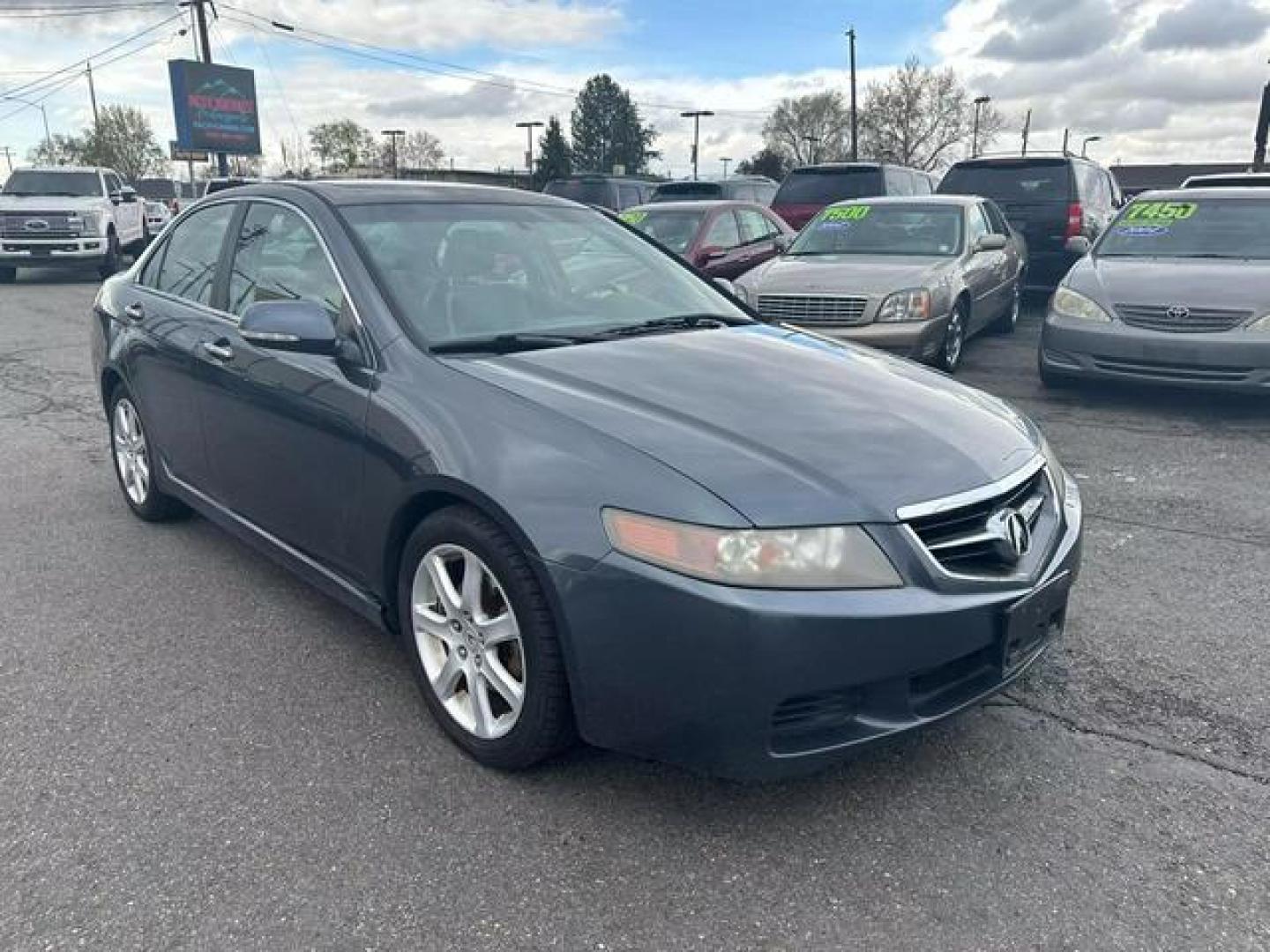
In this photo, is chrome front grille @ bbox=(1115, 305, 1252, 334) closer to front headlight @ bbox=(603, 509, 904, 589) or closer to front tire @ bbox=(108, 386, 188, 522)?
front headlight @ bbox=(603, 509, 904, 589)

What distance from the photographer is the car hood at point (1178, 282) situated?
644 cm

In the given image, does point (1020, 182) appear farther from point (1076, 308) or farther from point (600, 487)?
point (600, 487)

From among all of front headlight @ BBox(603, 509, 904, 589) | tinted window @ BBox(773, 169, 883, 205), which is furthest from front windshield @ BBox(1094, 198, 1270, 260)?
front headlight @ BBox(603, 509, 904, 589)

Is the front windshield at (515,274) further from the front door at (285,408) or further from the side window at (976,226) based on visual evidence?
the side window at (976,226)

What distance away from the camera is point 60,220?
16594mm

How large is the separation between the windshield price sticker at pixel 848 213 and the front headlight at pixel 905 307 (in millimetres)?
1779

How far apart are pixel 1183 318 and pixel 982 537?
16.9 ft

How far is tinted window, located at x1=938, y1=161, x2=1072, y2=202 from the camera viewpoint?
11.3 metres

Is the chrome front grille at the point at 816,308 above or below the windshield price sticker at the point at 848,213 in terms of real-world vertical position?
below

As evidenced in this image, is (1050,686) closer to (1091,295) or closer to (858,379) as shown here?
(858,379)

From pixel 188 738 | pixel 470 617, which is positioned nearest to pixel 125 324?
pixel 188 738

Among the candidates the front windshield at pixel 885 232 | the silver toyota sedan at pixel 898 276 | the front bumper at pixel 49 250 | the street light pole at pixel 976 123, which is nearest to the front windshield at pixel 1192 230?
the silver toyota sedan at pixel 898 276

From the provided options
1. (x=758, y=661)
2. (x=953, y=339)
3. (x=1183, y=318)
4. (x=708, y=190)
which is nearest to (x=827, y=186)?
(x=708, y=190)

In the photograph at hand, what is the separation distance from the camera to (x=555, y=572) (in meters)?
2.31
